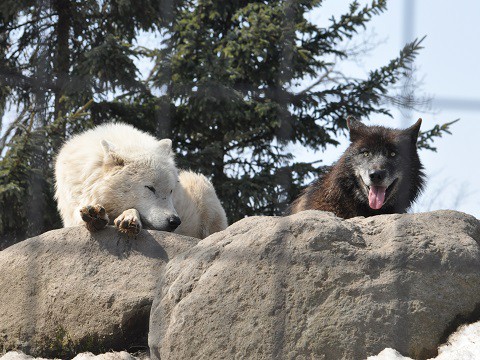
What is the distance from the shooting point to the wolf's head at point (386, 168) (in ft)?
16.8

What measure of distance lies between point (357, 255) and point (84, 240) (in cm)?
188

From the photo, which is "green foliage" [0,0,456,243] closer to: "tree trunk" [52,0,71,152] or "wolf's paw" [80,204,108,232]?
"tree trunk" [52,0,71,152]

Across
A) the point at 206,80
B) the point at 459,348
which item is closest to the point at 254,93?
the point at 206,80

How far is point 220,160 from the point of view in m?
9.07

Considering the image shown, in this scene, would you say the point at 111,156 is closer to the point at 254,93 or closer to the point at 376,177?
the point at 376,177

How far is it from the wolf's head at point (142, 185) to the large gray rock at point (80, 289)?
49 cm

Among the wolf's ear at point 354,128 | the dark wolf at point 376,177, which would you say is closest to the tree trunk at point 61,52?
the wolf's ear at point 354,128

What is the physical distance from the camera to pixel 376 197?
5121 millimetres

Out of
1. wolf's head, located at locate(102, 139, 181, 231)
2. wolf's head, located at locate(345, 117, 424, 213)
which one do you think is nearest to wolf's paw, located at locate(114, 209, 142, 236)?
wolf's head, located at locate(102, 139, 181, 231)

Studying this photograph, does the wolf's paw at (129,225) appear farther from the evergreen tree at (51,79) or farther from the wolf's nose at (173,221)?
the evergreen tree at (51,79)

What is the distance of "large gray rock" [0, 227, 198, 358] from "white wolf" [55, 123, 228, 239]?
257mm

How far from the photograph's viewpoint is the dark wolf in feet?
16.8

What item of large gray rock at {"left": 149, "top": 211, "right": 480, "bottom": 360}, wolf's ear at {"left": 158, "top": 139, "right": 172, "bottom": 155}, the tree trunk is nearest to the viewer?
large gray rock at {"left": 149, "top": 211, "right": 480, "bottom": 360}

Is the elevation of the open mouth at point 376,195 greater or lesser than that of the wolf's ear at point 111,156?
lesser
